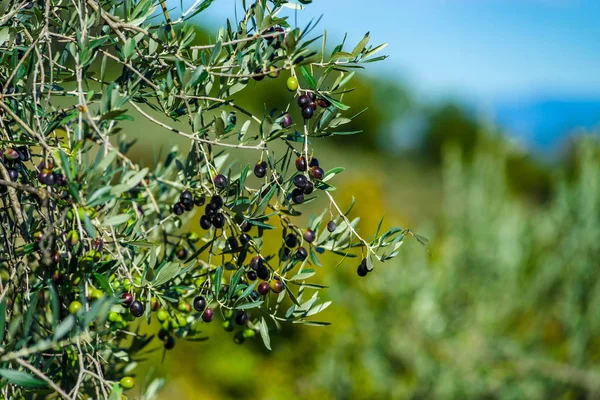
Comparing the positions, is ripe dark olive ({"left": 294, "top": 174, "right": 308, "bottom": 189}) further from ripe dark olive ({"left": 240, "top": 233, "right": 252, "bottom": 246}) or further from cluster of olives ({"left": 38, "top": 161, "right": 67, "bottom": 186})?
cluster of olives ({"left": 38, "top": 161, "right": 67, "bottom": 186})

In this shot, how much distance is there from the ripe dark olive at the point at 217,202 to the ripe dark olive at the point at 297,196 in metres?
0.13

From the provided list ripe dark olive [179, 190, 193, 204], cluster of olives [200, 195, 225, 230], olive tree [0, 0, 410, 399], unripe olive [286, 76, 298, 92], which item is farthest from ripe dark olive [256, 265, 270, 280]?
unripe olive [286, 76, 298, 92]

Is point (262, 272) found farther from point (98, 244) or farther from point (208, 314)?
point (98, 244)

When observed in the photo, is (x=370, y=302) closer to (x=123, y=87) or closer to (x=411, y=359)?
(x=411, y=359)

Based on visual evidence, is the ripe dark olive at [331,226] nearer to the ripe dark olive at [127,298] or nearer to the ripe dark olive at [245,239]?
the ripe dark olive at [245,239]

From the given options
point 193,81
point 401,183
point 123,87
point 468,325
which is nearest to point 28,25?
point 123,87

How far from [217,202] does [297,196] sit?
0.46 ft

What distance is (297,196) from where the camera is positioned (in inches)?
39.2

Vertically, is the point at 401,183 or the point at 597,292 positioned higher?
the point at 597,292

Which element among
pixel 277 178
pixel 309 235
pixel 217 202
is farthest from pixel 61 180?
pixel 309 235

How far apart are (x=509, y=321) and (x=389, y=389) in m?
1.42

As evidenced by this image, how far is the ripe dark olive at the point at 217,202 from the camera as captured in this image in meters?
0.98

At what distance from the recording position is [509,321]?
212 inches

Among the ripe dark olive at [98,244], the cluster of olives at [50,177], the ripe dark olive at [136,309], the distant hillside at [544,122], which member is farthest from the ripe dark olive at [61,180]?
the distant hillside at [544,122]
